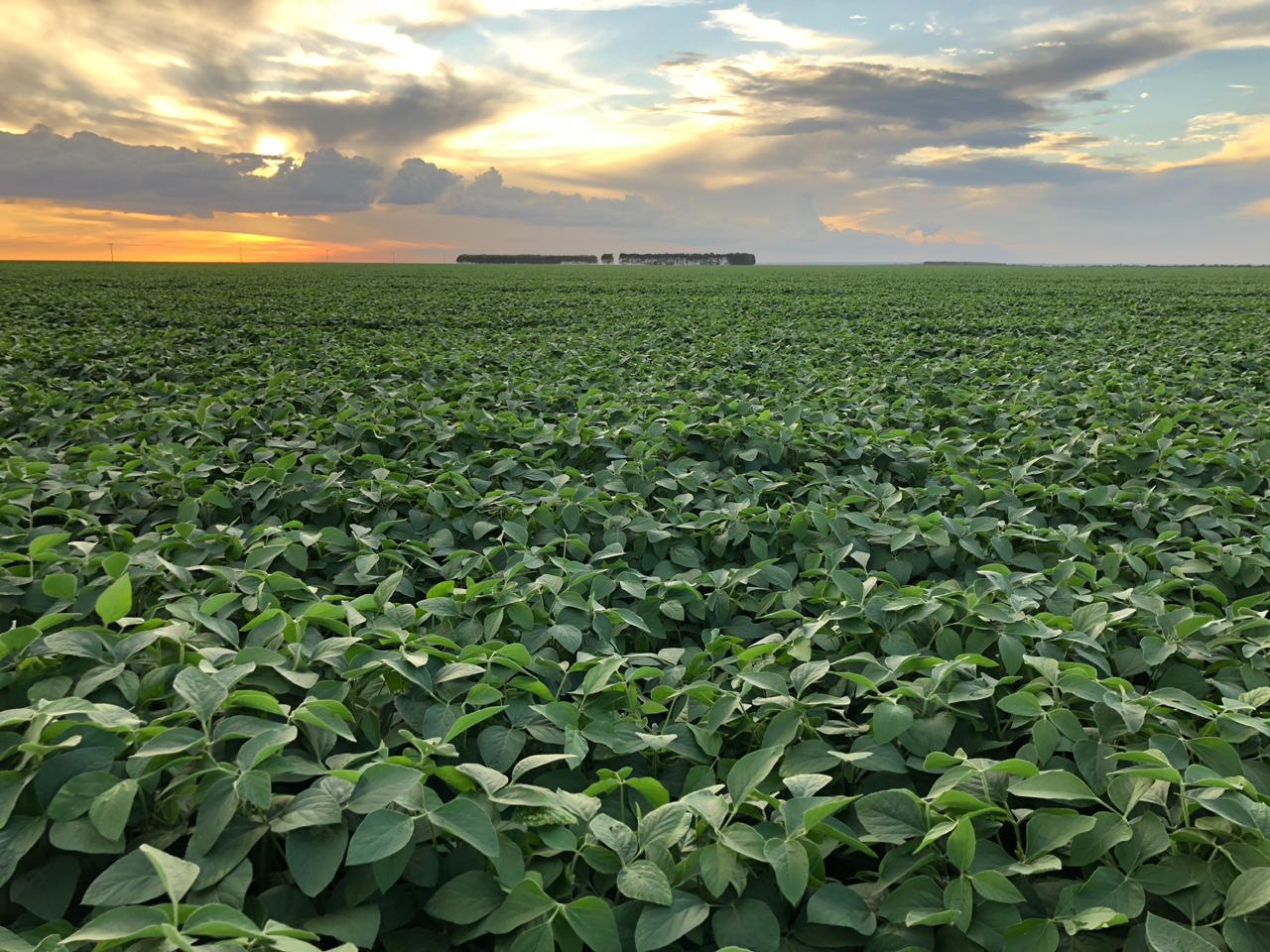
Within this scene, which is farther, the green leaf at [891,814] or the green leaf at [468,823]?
the green leaf at [891,814]

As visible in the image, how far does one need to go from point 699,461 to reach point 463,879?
4.22m

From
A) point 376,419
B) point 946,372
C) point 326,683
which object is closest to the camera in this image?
point 326,683

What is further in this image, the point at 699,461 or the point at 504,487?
the point at 699,461

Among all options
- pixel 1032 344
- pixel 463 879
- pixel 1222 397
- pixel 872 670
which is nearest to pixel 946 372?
pixel 1222 397

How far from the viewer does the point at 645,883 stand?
1529mm

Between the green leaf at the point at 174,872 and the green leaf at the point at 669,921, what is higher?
the green leaf at the point at 174,872

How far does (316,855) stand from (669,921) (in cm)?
70

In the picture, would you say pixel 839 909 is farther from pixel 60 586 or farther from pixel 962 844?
pixel 60 586

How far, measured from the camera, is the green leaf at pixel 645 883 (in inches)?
59.2

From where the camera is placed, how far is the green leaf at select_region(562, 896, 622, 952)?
146 centimetres

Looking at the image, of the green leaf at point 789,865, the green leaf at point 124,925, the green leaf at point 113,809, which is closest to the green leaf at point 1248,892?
the green leaf at point 789,865

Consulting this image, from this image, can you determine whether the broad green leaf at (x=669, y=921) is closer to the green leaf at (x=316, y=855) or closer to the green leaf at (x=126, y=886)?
the green leaf at (x=316, y=855)

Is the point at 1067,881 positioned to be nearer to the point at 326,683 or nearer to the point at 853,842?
the point at 853,842

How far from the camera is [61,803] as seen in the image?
1.57 m
